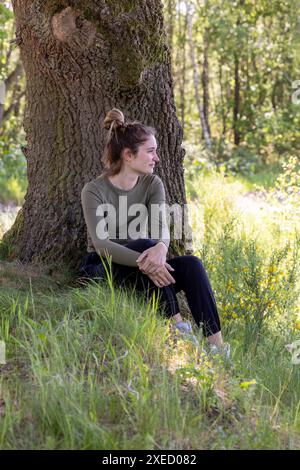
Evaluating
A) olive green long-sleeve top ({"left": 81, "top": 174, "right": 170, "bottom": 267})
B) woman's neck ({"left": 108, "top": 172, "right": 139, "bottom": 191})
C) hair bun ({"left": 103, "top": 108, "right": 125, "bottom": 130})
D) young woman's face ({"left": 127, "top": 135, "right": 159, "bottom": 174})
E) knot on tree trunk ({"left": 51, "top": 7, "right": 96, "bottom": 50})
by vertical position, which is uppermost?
knot on tree trunk ({"left": 51, "top": 7, "right": 96, "bottom": 50})

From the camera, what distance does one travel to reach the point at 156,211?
14.5ft

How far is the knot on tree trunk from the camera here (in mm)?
4512

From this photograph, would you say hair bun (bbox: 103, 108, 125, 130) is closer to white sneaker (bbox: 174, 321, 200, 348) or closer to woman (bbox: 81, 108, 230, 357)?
woman (bbox: 81, 108, 230, 357)

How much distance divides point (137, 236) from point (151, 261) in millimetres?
554

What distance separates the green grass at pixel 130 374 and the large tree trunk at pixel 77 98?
1.49 ft

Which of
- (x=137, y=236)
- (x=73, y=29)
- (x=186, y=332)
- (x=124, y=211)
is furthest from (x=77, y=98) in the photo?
(x=186, y=332)

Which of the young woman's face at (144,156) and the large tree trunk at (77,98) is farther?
the large tree trunk at (77,98)

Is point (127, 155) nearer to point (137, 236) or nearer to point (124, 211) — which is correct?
point (124, 211)

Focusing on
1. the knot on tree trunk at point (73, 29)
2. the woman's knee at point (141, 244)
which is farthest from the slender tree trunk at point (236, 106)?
the woman's knee at point (141, 244)

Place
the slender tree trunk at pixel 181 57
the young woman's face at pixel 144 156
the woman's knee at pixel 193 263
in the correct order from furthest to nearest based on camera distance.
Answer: the slender tree trunk at pixel 181 57
the young woman's face at pixel 144 156
the woman's knee at pixel 193 263

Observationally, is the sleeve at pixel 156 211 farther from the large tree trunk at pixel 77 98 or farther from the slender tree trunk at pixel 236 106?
the slender tree trunk at pixel 236 106

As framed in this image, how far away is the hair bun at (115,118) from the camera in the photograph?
173 inches

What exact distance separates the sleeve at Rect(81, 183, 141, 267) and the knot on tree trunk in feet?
3.31

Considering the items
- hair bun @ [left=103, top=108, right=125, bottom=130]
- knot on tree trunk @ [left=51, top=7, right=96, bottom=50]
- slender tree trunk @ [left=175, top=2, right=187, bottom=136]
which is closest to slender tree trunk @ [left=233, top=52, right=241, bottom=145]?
slender tree trunk @ [left=175, top=2, right=187, bottom=136]
